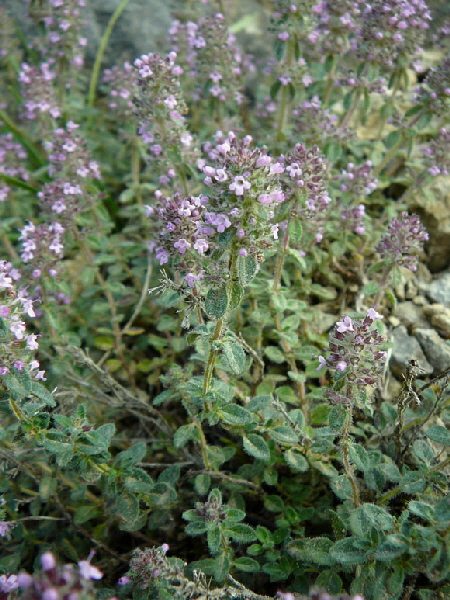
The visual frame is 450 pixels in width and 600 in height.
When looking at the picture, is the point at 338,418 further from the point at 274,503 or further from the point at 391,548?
the point at 274,503

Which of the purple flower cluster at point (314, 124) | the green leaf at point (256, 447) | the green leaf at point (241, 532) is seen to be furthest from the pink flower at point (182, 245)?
the purple flower cluster at point (314, 124)

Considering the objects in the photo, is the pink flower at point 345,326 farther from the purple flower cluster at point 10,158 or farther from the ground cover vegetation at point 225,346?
the purple flower cluster at point 10,158

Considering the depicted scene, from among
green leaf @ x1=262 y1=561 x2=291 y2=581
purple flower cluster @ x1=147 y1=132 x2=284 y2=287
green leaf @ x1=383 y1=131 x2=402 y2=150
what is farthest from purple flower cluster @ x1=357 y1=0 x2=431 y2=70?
green leaf @ x1=262 y1=561 x2=291 y2=581

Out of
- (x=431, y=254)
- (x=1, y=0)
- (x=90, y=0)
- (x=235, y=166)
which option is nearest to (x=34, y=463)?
(x=235, y=166)

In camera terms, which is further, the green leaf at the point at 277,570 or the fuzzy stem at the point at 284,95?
the fuzzy stem at the point at 284,95

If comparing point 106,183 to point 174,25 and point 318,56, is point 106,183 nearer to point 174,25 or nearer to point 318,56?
point 174,25

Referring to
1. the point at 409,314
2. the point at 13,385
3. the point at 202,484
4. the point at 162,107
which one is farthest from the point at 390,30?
the point at 13,385
